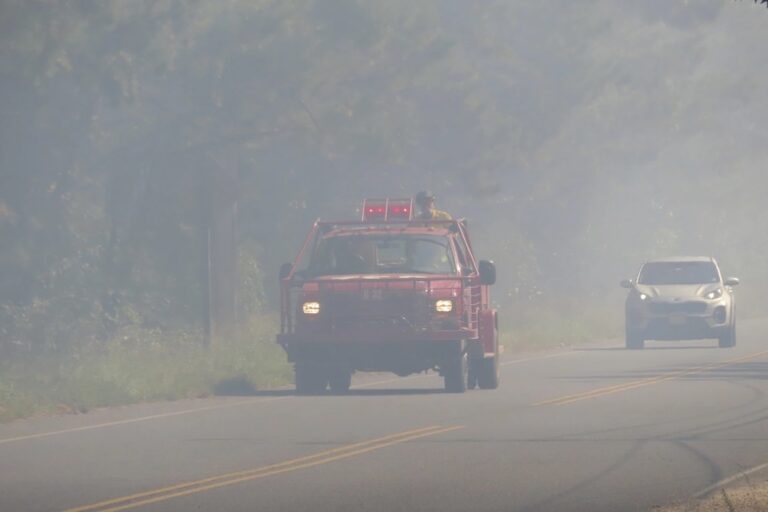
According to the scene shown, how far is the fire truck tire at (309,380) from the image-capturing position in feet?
72.6

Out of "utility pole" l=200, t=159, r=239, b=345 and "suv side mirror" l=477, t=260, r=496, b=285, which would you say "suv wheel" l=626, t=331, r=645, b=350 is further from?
"suv side mirror" l=477, t=260, r=496, b=285

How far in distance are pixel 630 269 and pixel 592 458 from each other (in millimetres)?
48415

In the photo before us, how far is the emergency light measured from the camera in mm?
22891

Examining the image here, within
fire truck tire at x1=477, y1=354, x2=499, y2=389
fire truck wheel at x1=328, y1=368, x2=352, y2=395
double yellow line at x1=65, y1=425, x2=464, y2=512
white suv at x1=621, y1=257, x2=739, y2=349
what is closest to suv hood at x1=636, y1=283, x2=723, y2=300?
white suv at x1=621, y1=257, x2=739, y2=349

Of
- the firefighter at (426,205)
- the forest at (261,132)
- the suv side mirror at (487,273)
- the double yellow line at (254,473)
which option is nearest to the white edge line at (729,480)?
the double yellow line at (254,473)

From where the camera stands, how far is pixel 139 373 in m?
24.3

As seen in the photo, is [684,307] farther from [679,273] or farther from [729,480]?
[729,480]

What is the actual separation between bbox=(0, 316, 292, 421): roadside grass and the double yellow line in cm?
540

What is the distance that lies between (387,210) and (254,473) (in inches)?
389

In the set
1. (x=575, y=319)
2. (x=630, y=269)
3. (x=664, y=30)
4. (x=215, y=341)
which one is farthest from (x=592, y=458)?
(x=630, y=269)

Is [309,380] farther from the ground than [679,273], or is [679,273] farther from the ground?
Answer: [679,273]

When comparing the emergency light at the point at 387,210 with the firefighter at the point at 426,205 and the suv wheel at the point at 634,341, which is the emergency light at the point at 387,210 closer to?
the firefighter at the point at 426,205

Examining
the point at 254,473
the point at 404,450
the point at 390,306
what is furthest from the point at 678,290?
the point at 254,473

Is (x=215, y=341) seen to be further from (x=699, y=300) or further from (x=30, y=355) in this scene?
(x=699, y=300)
